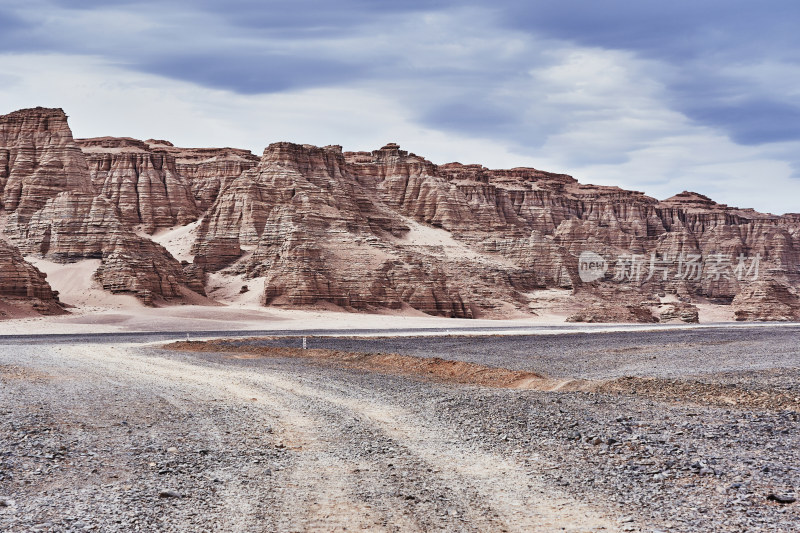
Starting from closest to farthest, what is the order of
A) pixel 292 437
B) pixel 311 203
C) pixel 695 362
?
pixel 292 437 < pixel 695 362 < pixel 311 203

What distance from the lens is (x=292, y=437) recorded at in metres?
12.4

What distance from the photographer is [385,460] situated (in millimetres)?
10672

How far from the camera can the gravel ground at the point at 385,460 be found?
7980 mm

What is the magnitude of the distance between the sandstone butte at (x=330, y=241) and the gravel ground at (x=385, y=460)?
150 feet

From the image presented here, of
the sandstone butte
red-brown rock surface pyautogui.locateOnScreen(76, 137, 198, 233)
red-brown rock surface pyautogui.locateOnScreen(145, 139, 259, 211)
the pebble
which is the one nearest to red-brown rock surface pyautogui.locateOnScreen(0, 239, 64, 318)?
the sandstone butte

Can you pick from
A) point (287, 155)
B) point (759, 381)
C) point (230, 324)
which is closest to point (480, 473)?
point (759, 381)

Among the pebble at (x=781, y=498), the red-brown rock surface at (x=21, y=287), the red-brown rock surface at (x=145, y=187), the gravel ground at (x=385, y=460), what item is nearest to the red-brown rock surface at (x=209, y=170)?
the red-brown rock surface at (x=145, y=187)

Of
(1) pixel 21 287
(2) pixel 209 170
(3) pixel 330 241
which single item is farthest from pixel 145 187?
(1) pixel 21 287

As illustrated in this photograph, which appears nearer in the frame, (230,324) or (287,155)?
(230,324)

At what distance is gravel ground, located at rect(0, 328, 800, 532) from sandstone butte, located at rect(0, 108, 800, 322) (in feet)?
150

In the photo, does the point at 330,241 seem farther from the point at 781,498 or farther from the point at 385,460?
the point at 781,498

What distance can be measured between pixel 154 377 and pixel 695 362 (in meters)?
18.1

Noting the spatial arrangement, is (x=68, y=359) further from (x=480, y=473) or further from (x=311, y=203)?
(x=311, y=203)

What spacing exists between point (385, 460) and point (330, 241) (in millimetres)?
76514
